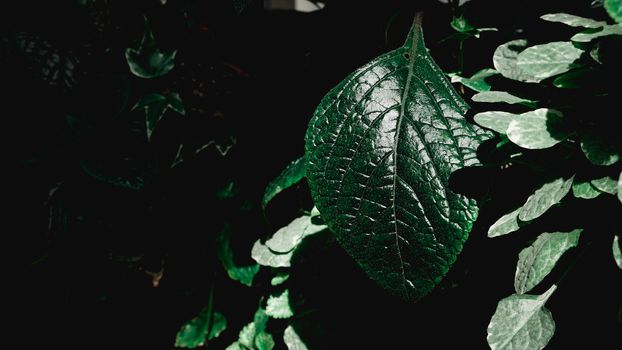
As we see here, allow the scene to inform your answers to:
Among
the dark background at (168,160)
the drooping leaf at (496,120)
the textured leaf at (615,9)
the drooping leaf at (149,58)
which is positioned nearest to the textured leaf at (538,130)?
the drooping leaf at (496,120)

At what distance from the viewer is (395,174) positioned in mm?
571

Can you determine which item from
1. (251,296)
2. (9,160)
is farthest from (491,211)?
(9,160)

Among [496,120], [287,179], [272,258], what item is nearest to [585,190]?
[496,120]

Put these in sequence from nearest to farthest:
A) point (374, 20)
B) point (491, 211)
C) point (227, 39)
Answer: point (491, 211)
point (374, 20)
point (227, 39)

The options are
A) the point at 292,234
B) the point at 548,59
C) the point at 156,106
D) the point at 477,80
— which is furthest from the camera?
the point at 156,106

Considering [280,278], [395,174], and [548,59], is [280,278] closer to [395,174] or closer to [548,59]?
[395,174]

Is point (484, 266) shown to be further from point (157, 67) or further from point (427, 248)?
point (157, 67)

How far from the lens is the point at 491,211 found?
2.26 ft

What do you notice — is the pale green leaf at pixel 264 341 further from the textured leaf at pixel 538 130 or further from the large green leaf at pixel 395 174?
the textured leaf at pixel 538 130

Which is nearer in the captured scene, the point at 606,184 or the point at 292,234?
the point at 606,184

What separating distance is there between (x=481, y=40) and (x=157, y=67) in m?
0.69

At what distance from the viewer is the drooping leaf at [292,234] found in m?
0.81

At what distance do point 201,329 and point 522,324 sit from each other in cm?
74

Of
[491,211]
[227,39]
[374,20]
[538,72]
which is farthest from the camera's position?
[227,39]
